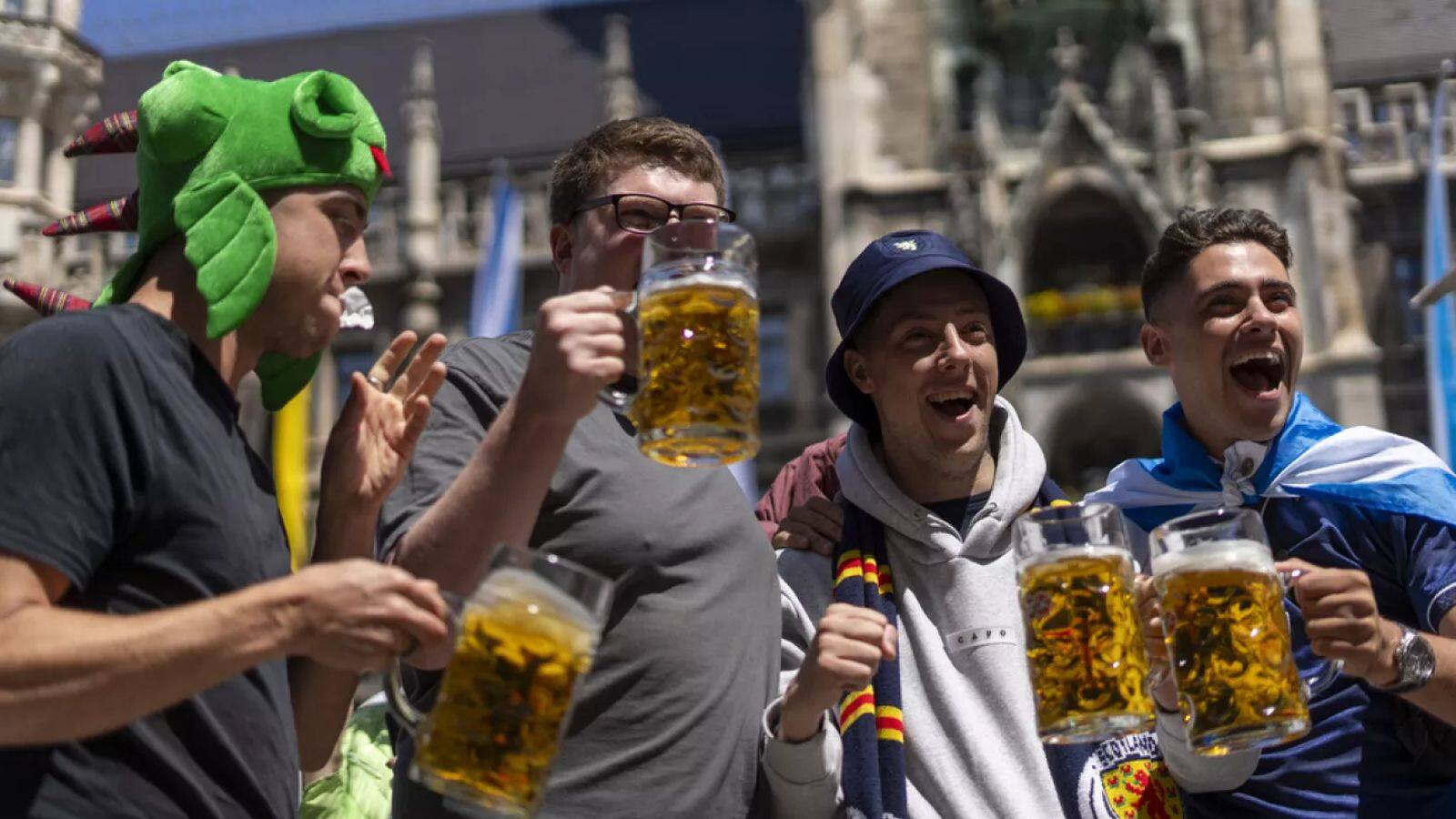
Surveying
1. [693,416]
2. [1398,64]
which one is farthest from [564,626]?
[1398,64]

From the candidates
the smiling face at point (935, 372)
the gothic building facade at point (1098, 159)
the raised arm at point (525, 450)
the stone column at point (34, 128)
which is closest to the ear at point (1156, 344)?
the smiling face at point (935, 372)

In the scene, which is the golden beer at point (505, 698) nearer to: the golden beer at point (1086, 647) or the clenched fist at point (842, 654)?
the clenched fist at point (842, 654)

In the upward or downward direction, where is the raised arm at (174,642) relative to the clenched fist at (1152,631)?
upward

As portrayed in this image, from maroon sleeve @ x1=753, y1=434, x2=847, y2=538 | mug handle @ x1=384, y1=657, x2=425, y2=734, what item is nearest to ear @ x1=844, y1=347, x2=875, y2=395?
maroon sleeve @ x1=753, y1=434, x2=847, y2=538

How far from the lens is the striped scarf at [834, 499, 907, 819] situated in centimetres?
324

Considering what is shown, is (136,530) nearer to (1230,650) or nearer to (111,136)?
(111,136)

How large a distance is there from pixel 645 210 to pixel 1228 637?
1323 millimetres

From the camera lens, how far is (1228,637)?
2.59 m

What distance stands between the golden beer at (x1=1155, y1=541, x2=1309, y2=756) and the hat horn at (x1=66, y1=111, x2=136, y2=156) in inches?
76.2

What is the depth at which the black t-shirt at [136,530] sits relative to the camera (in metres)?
2.29

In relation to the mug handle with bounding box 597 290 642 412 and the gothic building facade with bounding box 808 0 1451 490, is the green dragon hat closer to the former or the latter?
the mug handle with bounding box 597 290 642 412

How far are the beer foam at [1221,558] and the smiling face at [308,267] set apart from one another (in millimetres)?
1409

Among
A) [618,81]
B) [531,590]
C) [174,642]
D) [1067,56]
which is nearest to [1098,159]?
[1067,56]

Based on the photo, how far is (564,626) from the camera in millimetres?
2242
